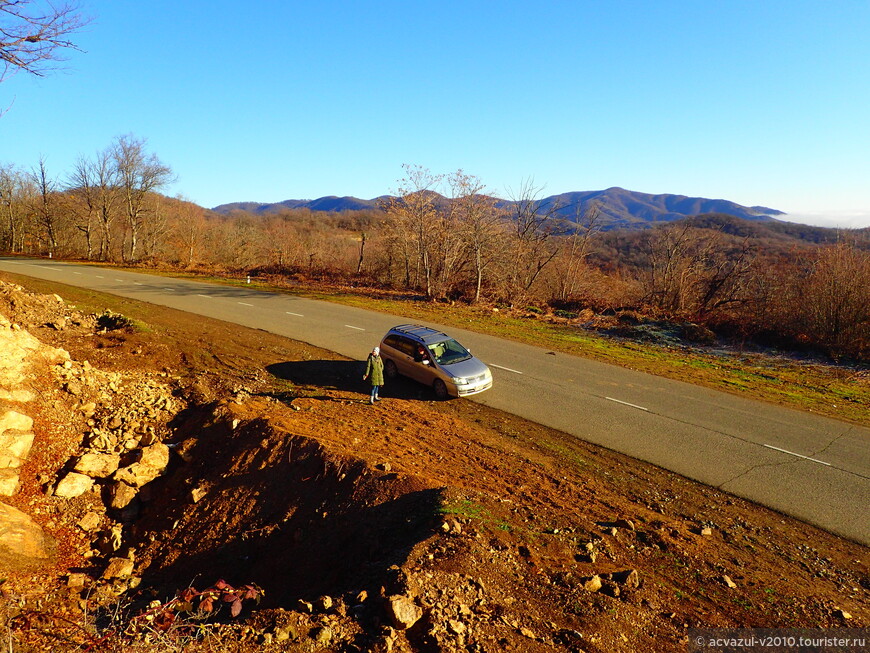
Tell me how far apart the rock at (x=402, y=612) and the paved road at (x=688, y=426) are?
269 inches

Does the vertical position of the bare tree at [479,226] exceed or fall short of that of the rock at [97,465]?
it exceeds it

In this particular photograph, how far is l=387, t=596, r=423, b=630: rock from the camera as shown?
4398mm

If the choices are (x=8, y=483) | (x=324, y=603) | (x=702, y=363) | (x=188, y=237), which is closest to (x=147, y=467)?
(x=8, y=483)

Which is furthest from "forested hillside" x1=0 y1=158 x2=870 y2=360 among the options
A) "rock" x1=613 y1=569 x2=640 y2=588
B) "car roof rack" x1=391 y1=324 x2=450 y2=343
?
"rock" x1=613 y1=569 x2=640 y2=588

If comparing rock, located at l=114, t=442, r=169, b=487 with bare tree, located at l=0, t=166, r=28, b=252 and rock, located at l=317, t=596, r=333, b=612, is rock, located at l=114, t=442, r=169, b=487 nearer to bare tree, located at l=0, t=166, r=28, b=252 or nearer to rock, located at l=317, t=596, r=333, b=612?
rock, located at l=317, t=596, r=333, b=612

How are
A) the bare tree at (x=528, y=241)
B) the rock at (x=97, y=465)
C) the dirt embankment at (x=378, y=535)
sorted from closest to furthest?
the dirt embankment at (x=378, y=535) → the rock at (x=97, y=465) → the bare tree at (x=528, y=241)

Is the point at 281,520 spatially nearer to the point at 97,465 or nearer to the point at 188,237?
the point at 97,465

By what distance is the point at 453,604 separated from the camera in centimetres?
468

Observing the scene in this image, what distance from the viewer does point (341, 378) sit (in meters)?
13.7

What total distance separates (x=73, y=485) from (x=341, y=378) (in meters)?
6.79

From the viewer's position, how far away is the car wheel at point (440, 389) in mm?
12461

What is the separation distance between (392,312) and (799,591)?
20.2 m

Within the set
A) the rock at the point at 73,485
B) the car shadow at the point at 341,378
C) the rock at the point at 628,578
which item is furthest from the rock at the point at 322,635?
the car shadow at the point at 341,378

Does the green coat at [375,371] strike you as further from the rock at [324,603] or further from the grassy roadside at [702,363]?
the grassy roadside at [702,363]
